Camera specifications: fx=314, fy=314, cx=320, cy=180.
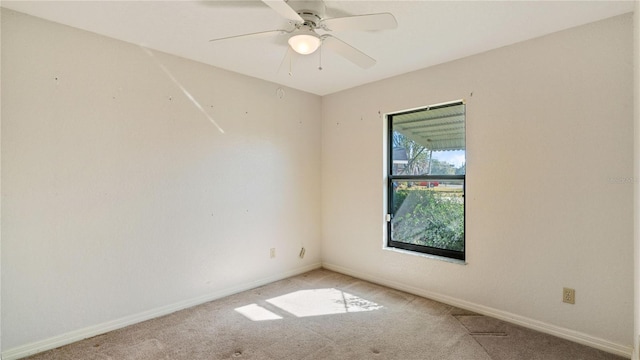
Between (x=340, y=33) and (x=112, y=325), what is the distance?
9.73ft

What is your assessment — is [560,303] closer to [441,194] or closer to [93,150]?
[441,194]

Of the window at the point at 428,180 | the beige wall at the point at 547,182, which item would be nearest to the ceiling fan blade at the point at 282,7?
the beige wall at the point at 547,182

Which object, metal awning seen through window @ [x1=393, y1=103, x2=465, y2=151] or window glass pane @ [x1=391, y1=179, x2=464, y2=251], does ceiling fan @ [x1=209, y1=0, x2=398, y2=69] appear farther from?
window glass pane @ [x1=391, y1=179, x2=464, y2=251]

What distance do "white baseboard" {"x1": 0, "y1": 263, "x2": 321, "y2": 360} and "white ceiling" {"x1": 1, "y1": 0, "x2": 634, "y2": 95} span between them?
231 cm

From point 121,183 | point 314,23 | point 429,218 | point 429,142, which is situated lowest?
point 429,218

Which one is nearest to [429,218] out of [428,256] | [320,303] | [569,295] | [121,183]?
[428,256]

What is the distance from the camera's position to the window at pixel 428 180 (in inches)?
122

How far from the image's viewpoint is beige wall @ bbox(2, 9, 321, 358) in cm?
219

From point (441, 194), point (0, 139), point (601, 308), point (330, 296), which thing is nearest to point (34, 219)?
point (0, 139)

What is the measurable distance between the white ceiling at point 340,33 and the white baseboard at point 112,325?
2309 mm

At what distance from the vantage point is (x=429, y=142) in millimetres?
3322

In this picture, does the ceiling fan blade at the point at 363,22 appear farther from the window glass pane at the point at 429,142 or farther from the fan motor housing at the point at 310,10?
the window glass pane at the point at 429,142

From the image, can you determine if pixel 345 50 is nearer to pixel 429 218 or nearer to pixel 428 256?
pixel 429 218

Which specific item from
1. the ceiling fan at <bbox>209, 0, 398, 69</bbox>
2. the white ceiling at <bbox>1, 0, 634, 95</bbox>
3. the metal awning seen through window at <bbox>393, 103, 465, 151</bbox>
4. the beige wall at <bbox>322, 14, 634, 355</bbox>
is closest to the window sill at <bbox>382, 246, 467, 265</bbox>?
the beige wall at <bbox>322, 14, 634, 355</bbox>
